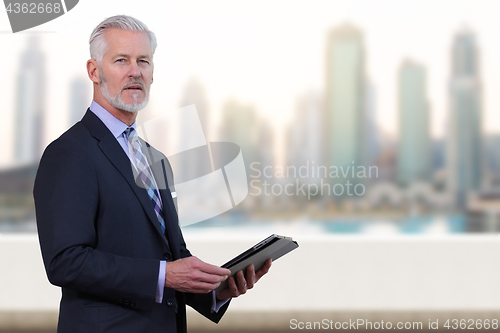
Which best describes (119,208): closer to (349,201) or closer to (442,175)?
(349,201)

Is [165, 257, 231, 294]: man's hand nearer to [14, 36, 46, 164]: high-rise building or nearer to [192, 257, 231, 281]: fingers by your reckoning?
[192, 257, 231, 281]: fingers

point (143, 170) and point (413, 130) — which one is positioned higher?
point (143, 170)

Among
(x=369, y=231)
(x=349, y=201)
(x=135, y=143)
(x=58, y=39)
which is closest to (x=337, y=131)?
(x=349, y=201)

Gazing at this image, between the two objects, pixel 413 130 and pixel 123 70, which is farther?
pixel 413 130

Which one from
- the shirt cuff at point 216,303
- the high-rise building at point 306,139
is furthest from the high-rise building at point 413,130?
the shirt cuff at point 216,303

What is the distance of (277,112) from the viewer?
359 cm

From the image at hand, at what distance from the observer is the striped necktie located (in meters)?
1.08

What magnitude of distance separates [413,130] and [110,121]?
296cm

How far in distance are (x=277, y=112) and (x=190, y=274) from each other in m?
2.74

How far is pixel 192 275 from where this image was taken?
3.04ft

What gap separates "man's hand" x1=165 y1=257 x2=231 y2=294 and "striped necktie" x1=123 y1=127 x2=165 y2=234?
0.16 meters

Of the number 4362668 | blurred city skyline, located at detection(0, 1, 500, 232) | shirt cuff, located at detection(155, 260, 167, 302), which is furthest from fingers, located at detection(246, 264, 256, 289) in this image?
the number 4362668

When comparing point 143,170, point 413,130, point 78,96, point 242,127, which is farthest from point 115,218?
point 413,130

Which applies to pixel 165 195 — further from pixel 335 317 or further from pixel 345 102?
pixel 345 102
